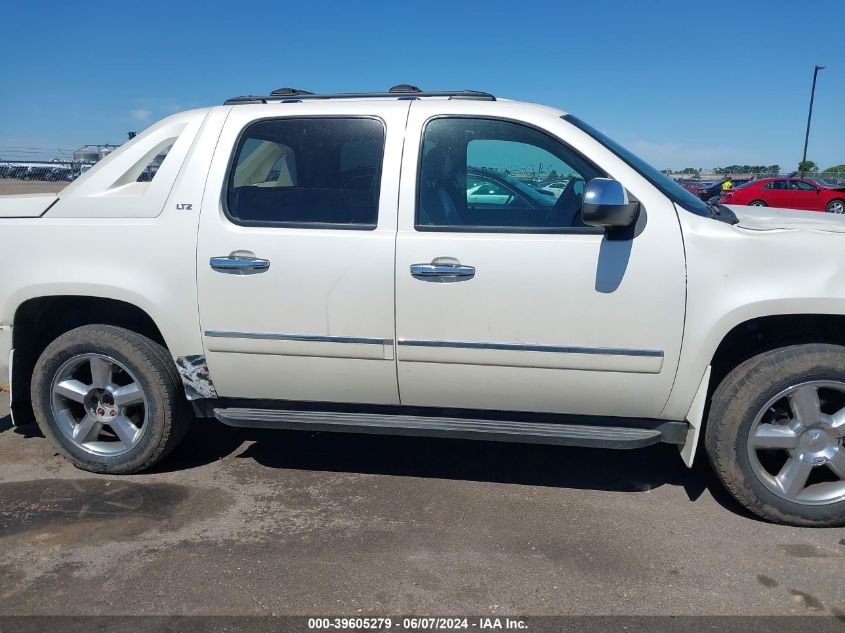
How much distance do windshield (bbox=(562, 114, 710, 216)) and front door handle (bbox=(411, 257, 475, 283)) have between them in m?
0.90

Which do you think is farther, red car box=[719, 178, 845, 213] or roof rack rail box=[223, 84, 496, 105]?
red car box=[719, 178, 845, 213]

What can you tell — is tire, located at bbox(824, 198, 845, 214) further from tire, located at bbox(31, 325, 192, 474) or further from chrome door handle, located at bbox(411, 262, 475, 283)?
tire, located at bbox(31, 325, 192, 474)

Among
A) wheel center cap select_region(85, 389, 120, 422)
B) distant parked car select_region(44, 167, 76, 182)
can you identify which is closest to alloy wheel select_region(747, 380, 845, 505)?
wheel center cap select_region(85, 389, 120, 422)

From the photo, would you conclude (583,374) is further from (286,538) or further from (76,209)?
(76,209)

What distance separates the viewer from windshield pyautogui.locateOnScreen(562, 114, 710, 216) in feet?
10.3

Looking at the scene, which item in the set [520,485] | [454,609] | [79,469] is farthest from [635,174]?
[79,469]

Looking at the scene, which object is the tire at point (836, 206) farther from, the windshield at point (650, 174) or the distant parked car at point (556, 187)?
the distant parked car at point (556, 187)

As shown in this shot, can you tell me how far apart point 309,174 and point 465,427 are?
1.54 m

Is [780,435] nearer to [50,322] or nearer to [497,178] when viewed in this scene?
[497,178]

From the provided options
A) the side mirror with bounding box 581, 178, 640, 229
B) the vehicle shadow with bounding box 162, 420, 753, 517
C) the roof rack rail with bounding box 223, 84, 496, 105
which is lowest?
the vehicle shadow with bounding box 162, 420, 753, 517

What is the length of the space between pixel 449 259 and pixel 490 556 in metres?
1.34

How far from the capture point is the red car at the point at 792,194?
75.5ft

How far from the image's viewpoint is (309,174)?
3531mm

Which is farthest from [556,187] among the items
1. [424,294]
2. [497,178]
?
[424,294]
